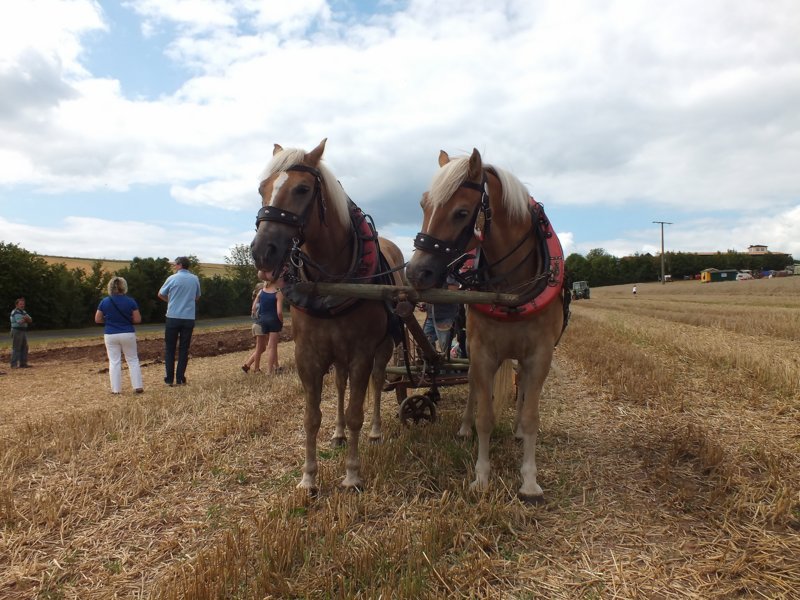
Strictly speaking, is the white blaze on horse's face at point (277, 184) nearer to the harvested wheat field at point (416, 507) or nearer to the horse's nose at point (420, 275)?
the horse's nose at point (420, 275)

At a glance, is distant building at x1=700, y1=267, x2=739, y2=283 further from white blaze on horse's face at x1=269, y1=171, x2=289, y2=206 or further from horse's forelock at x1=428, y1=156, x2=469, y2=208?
white blaze on horse's face at x1=269, y1=171, x2=289, y2=206

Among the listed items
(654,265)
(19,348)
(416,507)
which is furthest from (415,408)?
(654,265)

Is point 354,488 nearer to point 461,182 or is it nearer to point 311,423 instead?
point 311,423

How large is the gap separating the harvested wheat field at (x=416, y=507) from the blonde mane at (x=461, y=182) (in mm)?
1918

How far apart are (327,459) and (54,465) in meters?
2.31

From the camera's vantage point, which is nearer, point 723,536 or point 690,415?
point 723,536

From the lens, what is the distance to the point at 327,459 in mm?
4309

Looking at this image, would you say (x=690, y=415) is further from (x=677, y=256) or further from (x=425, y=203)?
(x=677, y=256)

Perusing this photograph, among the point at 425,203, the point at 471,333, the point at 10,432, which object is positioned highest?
the point at 425,203

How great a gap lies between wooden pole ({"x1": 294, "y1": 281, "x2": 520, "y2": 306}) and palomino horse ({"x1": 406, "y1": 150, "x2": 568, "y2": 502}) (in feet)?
0.35

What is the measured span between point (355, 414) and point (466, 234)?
156 centimetres

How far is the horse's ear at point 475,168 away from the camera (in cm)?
304

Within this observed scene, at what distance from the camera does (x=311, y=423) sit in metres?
3.70

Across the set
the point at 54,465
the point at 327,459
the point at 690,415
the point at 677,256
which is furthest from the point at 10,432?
the point at 677,256
